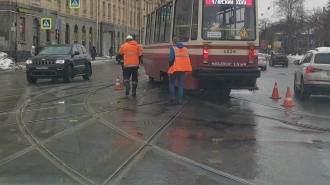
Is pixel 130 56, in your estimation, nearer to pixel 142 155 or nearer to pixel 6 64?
pixel 142 155

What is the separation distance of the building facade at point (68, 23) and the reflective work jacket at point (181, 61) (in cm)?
2125

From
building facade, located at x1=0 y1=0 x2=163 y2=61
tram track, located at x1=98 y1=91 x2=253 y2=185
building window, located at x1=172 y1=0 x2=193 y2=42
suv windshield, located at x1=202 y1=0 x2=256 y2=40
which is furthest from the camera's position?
building facade, located at x1=0 y1=0 x2=163 y2=61

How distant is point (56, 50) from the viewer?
22.0m

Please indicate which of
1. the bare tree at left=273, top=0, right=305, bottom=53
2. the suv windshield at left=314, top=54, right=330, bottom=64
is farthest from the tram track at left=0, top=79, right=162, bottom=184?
the bare tree at left=273, top=0, right=305, bottom=53

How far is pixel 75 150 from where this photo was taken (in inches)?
300

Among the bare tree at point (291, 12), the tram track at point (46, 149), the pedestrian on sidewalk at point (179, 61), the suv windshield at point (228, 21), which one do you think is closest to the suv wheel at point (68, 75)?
the pedestrian on sidewalk at point (179, 61)

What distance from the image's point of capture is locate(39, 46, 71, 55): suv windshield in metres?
21.8

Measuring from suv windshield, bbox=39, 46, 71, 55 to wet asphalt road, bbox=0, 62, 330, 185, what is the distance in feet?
25.9

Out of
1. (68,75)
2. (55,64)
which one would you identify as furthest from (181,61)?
(68,75)

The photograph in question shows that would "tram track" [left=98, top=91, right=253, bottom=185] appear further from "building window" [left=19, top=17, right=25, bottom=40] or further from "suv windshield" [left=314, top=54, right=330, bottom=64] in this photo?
"building window" [left=19, top=17, right=25, bottom=40]

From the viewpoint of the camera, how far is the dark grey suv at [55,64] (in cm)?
2078

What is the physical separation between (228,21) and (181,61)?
1.77 m

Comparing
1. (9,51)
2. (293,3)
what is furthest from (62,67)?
(293,3)

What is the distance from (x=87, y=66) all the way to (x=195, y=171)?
61.1 feet
